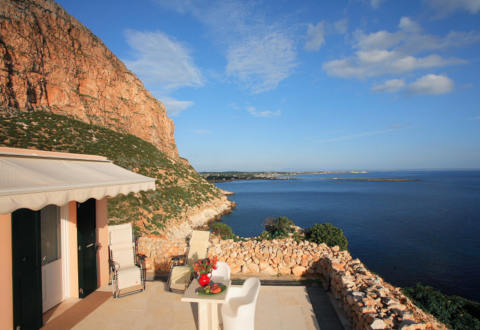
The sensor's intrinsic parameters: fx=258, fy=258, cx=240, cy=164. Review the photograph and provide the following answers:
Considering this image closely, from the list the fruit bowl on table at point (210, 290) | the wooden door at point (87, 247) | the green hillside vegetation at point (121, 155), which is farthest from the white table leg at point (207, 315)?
the green hillside vegetation at point (121, 155)

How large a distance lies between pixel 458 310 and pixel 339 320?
4.57 m

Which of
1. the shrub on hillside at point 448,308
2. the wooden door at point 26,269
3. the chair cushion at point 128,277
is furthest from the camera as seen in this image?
the shrub on hillside at point 448,308

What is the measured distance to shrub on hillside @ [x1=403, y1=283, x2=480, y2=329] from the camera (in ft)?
18.9

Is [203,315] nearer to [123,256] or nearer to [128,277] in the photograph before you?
[128,277]

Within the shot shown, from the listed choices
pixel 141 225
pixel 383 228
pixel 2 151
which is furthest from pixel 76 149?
pixel 383 228

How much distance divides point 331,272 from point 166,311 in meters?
2.99

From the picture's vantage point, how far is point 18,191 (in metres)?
2.51

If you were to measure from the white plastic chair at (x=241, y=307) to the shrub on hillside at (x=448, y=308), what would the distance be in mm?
5294

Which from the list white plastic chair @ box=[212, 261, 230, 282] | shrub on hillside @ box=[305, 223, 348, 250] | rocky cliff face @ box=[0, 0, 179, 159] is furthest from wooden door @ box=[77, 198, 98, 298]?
rocky cliff face @ box=[0, 0, 179, 159]

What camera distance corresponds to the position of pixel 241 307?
3.03m

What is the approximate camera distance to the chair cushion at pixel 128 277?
15.2ft

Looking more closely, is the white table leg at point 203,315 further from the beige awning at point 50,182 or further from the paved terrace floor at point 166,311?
the beige awning at point 50,182

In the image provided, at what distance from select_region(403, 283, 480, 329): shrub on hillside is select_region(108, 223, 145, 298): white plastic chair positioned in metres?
6.52

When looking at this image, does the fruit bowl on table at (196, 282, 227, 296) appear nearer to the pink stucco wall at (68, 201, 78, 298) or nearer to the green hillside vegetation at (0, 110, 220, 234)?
the pink stucco wall at (68, 201, 78, 298)
